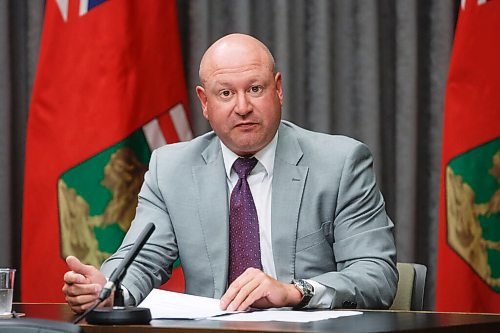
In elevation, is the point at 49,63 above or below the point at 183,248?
above

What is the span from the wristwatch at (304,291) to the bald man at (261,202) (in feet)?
0.86

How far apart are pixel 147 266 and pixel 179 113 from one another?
129 centimetres

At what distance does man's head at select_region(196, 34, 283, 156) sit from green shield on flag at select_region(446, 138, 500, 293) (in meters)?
0.90

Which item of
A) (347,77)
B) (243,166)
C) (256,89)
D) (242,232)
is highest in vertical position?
(347,77)

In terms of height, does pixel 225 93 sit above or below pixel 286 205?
above

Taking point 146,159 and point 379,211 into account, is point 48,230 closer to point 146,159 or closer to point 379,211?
point 146,159

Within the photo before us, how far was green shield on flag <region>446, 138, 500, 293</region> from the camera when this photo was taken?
3.29 meters

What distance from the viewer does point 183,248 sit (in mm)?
2779

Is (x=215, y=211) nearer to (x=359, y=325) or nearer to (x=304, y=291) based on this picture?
(x=304, y=291)

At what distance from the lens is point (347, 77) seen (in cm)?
414

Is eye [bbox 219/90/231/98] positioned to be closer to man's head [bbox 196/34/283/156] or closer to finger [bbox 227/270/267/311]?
man's head [bbox 196/34/283/156]

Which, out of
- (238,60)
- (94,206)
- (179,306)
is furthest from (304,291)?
(94,206)

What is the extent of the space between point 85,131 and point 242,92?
1.19m

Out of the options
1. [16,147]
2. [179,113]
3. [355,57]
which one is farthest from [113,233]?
[355,57]
